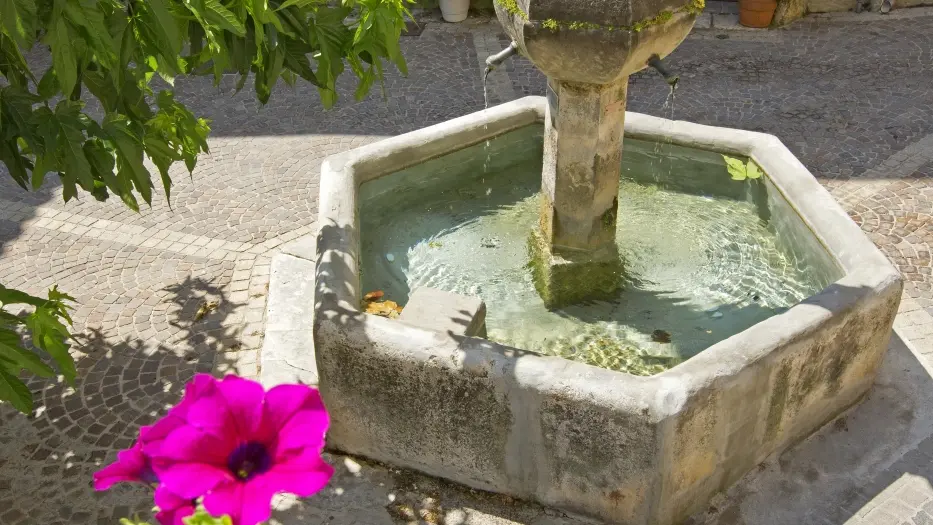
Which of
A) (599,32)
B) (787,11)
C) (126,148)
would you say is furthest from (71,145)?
(787,11)

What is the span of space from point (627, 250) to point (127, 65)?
3462 mm

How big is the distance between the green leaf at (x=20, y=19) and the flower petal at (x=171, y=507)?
185 cm

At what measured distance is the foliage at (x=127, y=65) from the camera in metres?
2.85

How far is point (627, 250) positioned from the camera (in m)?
5.82

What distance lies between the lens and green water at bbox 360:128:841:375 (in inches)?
204

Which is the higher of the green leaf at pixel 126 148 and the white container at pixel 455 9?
the green leaf at pixel 126 148

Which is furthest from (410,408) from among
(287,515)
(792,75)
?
(792,75)

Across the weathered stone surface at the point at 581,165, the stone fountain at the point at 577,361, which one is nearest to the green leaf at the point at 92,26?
the stone fountain at the point at 577,361

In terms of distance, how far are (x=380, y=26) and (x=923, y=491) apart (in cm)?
332

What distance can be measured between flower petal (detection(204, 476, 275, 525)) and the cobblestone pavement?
2948mm

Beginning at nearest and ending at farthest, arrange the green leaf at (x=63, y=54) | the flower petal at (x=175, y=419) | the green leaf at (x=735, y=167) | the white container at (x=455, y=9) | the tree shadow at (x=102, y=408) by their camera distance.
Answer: the flower petal at (x=175, y=419), the green leaf at (x=63, y=54), the tree shadow at (x=102, y=408), the green leaf at (x=735, y=167), the white container at (x=455, y=9)

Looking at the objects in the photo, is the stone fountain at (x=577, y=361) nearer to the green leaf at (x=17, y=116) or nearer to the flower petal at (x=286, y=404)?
the green leaf at (x=17, y=116)

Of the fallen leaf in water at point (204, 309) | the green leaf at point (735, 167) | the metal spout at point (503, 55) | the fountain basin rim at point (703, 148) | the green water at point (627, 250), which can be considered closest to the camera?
the fountain basin rim at point (703, 148)

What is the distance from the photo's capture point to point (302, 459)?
1387mm
